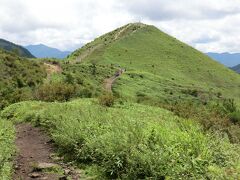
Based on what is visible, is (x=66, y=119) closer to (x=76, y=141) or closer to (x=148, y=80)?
(x=76, y=141)

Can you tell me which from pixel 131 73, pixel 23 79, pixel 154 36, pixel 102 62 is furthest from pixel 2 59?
pixel 154 36

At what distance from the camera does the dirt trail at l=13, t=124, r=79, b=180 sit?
12.6 metres

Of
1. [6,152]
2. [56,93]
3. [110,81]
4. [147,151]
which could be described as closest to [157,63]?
[110,81]

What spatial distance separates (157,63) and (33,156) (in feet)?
266

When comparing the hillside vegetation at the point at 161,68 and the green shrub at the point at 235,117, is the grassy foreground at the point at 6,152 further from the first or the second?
the hillside vegetation at the point at 161,68

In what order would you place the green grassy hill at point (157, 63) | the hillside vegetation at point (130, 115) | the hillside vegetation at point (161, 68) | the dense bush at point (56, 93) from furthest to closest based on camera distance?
1. the green grassy hill at point (157, 63)
2. the hillside vegetation at point (161, 68)
3. the dense bush at point (56, 93)
4. the hillside vegetation at point (130, 115)

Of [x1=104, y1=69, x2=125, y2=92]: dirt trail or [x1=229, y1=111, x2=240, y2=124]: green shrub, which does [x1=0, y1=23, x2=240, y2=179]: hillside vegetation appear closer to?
[x1=229, y1=111, x2=240, y2=124]: green shrub

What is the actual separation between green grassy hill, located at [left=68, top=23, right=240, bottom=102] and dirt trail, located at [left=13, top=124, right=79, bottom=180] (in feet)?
138

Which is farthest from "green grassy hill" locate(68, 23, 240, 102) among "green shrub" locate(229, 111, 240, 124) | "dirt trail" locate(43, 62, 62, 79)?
"green shrub" locate(229, 111, 240, 124)

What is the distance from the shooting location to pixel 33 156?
51.2ft

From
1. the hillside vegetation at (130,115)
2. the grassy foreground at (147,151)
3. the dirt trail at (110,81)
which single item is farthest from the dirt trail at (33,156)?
the dirt trail at (110,81)

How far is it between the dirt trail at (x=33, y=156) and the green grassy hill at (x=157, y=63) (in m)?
42.1

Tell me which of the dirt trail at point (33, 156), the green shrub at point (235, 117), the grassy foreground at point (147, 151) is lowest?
the green shrub at point (235, 117)

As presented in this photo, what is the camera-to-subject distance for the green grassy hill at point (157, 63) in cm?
7188
